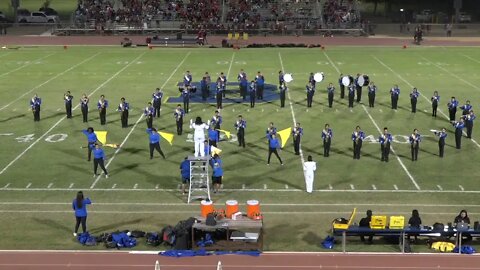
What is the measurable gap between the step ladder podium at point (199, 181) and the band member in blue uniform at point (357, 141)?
5.07m

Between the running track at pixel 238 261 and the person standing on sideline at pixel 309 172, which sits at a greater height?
the person standing on sideline at pixel 309 172

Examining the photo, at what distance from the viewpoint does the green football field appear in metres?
17.4

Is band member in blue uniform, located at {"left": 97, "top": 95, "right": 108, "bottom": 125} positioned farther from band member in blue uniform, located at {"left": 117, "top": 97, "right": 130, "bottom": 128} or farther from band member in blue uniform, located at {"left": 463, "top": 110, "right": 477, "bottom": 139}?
band member in blue uniform, located at {"left": 463, "top": 110, "right": 477, "bottom": 139}

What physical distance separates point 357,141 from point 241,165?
3.45m

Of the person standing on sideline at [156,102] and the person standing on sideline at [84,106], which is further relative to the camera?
the person standing on sideline at [156,102]

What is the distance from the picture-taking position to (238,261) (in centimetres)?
1466

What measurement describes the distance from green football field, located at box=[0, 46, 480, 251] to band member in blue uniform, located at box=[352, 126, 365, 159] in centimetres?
32

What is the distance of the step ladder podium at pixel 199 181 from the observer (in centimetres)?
1856

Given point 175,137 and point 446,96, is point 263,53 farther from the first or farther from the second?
point 175,137

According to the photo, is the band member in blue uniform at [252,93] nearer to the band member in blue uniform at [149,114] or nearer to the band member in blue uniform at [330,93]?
the band member in blue uniform at [330,93]

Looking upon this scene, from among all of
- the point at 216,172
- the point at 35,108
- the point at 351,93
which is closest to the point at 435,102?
the point at 351,93

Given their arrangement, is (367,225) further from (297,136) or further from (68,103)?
(68,103)

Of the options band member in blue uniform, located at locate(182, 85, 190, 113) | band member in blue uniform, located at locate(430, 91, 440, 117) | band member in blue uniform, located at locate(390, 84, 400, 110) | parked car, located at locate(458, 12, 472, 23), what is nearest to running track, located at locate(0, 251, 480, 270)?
band member in blue uniform, located at locate(430, 91, 440, 117)

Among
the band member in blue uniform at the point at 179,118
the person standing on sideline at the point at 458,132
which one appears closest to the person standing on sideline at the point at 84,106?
the band member in blue uniform at the point at 179,118
